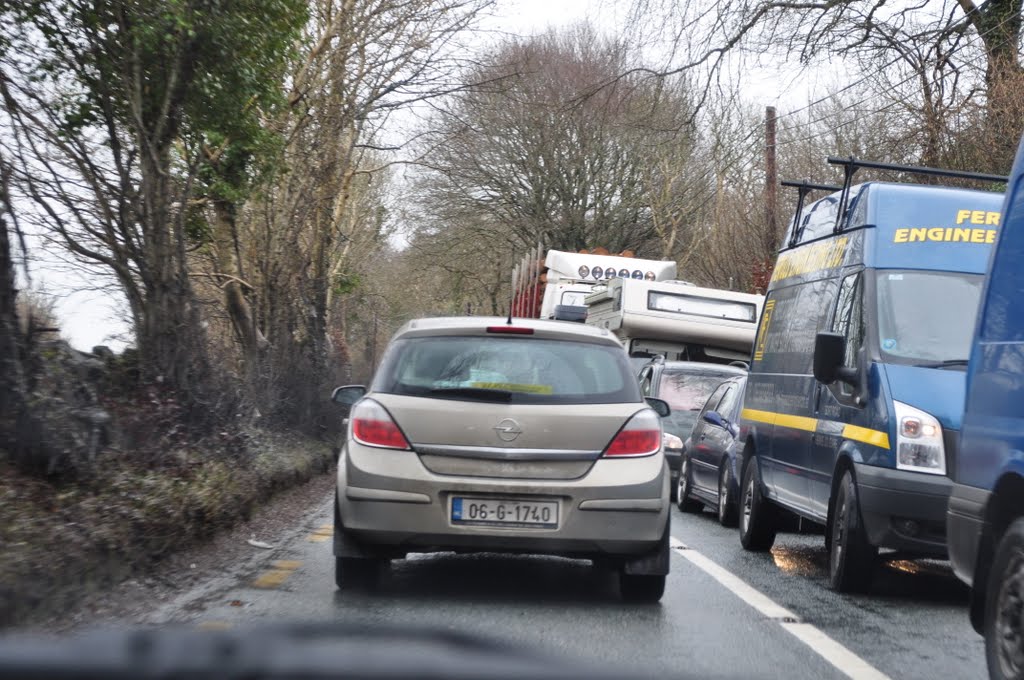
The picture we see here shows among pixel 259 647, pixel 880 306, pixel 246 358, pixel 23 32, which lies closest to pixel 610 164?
pixel 246 358

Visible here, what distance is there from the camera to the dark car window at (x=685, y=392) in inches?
674

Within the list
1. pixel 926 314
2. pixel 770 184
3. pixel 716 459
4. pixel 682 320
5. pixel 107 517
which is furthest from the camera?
pixel 770 184

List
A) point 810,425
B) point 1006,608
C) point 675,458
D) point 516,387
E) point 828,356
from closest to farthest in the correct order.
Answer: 1. point 1006,608
2. point 516,387
3. point 828,356
4. point 810,425
5. point 675,458

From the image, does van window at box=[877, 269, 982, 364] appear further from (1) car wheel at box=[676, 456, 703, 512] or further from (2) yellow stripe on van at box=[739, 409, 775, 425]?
(1) car wheel at box=[676, 456, 703, 512]

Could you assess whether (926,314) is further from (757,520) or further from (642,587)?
(757,520)

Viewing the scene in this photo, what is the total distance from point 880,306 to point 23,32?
794cm

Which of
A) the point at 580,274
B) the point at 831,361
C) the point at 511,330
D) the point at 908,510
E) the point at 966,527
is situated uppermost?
the point at 580,274

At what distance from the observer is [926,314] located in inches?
341

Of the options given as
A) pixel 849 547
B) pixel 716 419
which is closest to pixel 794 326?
pixel 849 547

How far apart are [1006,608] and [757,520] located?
223 inches

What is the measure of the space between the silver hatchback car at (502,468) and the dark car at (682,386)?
9.34 meters

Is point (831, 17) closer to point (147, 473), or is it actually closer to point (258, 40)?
point (258, 40)

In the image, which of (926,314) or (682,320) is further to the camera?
(682,320)

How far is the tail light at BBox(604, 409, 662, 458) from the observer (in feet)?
24.3
